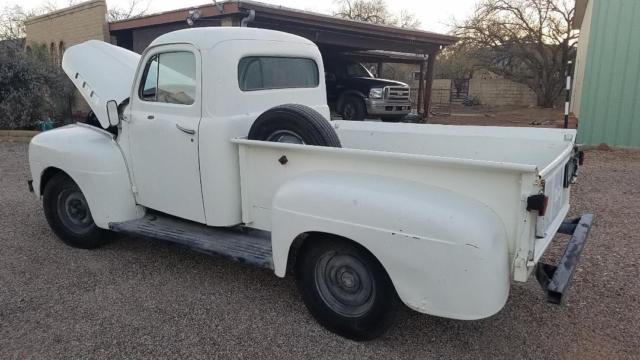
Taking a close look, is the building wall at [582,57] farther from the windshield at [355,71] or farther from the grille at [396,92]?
the windshield at [355,71]

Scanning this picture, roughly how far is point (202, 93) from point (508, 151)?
8.03 ft

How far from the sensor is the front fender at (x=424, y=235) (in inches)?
97.3

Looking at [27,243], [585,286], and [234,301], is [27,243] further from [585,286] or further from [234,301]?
[585,286]

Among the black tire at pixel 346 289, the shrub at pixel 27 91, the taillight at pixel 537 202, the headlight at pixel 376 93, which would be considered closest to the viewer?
the taillight at pixel 537 202

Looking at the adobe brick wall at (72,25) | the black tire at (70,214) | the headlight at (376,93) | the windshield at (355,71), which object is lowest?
the black tire at (70,214)

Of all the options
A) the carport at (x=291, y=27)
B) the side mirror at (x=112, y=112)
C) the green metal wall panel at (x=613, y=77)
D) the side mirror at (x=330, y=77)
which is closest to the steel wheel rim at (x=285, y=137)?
the side mirror at (x=112, y=112)

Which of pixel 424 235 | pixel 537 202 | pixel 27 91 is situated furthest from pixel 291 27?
pixel 537 202

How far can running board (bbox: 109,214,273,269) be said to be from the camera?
3.41m

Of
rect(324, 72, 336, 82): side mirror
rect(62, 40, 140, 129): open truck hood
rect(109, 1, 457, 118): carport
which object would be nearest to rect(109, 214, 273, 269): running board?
rect(62, 40, 140, 129): open truck hood

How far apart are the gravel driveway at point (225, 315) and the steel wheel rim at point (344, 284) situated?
23 cm

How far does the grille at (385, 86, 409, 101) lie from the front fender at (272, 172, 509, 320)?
11264mm

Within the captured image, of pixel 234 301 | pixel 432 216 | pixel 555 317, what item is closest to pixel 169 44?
pixel 234 301

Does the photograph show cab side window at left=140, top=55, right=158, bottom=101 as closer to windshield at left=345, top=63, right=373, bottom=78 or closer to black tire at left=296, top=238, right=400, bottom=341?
black tire at left=296, top=238, right=400, bottom=341

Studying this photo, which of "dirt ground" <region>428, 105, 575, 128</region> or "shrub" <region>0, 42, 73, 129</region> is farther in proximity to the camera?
"dirt ground" <region>428, 105, 575, 128</region>
